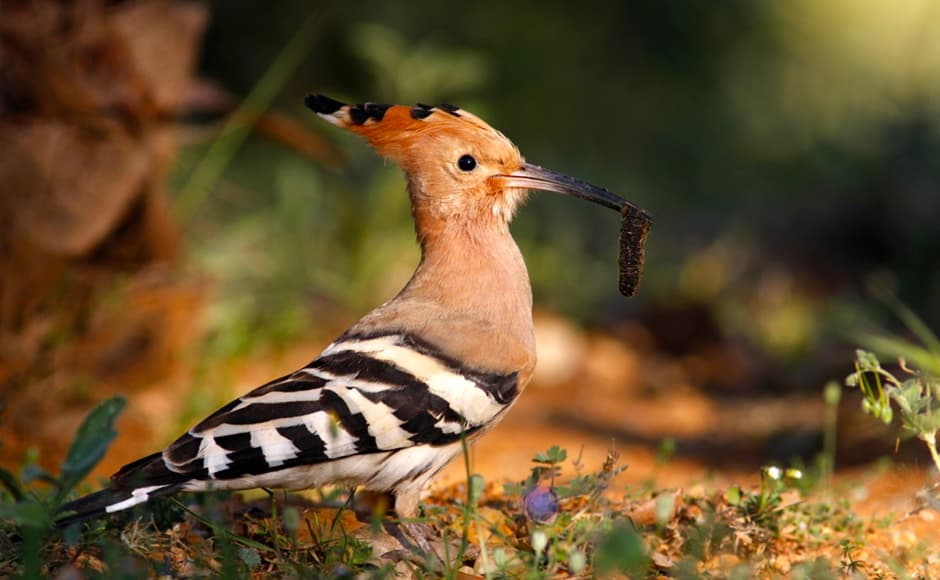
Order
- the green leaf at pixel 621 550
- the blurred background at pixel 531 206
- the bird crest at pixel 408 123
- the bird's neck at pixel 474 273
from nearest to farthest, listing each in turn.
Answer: the green leaf at pixel 621 550, the bird's neck at pixel 474 273, the bird crest at pixel 408 123, the blurred background at pixel 531 206

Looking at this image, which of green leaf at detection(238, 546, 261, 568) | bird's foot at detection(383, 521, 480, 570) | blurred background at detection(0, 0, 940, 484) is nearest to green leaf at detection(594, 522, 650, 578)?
bird's foot at detection(383, 521, 480, 570)

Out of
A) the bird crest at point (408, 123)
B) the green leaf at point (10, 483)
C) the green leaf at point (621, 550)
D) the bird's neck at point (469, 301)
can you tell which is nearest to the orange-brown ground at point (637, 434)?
the bird's neck at point (469, 301)

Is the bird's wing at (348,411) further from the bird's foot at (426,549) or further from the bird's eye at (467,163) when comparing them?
the bird's eye at (467,163)

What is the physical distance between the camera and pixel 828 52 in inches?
365

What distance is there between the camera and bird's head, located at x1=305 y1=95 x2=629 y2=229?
2.87 metres

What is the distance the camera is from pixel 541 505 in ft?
7.34

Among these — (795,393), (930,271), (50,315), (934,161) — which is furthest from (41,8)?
(934,161)

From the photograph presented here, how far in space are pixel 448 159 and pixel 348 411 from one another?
828mm

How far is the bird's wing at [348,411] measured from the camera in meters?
2.22

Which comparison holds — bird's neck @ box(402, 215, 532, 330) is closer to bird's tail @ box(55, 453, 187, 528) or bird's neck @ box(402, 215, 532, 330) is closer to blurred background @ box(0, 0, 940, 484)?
blurred background @ box(0, 0, 940, 484)

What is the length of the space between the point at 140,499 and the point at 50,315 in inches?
78.5

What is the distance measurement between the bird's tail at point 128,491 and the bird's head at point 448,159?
995mm

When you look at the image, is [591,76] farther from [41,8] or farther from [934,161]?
[41,8]

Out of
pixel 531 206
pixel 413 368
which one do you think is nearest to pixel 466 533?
pixel 413 368
